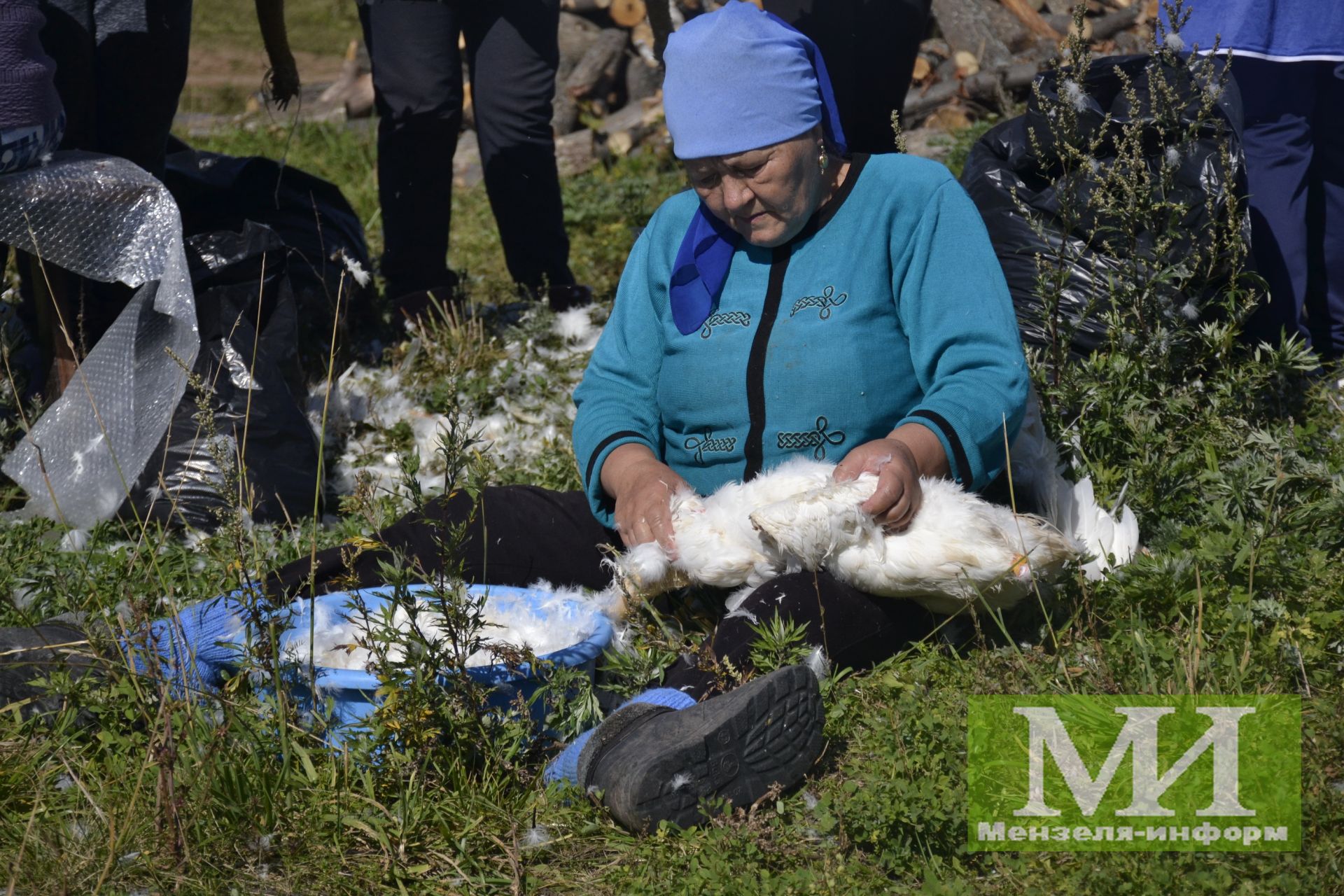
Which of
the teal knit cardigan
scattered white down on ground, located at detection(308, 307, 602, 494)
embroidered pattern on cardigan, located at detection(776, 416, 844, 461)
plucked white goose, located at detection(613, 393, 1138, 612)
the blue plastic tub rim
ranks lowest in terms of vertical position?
scattered white down on ground, located at detection(308, 307, 602, 494)

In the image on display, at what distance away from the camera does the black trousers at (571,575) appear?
7.34 ft

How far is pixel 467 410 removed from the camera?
12.6 ft

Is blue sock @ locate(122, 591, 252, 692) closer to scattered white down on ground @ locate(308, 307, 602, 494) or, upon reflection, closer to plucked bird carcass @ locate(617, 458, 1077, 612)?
plucked bird carcass @ locate(617, 458, 1077, 612)

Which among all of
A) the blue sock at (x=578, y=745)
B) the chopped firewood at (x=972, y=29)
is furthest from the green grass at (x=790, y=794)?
the chopped firewood at (x=972, y=29)

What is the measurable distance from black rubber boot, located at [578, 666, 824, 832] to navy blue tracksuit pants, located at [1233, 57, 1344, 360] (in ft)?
6.90

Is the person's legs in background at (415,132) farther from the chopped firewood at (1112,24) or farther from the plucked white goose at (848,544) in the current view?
the chopped firewood at (1112,24)

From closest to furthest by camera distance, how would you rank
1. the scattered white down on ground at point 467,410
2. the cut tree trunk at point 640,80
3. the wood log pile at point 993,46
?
the scattered white down on ground at point 467,410 < the wood log pile at point 993,46 < the cut tree trunk at point 640,80

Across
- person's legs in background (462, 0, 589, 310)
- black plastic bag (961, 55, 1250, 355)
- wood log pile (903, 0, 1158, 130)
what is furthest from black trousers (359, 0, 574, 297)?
wood log pile (903, 0, 1158, 130)

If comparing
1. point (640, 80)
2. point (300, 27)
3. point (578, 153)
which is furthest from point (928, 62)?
point (300, 27)

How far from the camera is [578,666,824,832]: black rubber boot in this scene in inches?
74.0

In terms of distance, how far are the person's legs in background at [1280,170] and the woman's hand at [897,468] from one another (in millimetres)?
1718

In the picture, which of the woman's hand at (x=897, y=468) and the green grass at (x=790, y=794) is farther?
the woman's hand at (x=897, y=468)

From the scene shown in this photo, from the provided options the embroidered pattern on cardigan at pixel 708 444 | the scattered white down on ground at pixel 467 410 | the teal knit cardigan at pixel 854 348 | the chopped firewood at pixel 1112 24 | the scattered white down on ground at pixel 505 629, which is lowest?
the scattered white down on ground at pixel 467 410

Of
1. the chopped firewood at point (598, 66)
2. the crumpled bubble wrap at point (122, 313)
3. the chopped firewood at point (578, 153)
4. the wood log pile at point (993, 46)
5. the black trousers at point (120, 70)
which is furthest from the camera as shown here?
the chopped firewood at point (598, 66)
